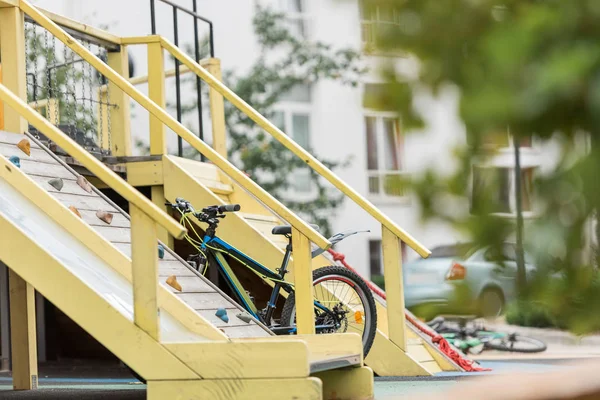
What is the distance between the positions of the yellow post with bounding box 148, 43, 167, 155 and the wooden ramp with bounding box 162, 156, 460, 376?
0.13 m

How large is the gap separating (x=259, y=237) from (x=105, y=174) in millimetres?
2894

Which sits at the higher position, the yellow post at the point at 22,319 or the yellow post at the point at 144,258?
the yellow post at the point at 144,258

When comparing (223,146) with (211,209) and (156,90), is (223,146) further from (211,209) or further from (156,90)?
(211,209)

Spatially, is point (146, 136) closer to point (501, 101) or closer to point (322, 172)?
point (322, 172)

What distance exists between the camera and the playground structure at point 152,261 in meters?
4.37

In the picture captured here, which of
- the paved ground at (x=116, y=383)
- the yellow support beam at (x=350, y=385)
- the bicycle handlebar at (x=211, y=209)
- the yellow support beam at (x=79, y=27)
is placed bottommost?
the paved ground at (x=116, y=383)

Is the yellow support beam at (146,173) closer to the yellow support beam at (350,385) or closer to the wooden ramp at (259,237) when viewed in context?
the wooden ramp at (259,237)

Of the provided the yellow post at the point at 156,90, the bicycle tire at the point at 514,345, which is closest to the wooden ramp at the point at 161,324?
the yellow post at the point at 156,90

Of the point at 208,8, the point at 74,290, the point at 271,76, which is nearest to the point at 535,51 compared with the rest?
the point at 74,290

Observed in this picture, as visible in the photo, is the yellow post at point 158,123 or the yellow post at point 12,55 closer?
the yellow post at point 12,55

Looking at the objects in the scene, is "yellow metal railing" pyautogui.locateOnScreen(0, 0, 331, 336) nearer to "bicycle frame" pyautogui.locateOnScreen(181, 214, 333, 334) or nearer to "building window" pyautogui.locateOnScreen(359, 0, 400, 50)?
"bicycle frame" pyautogui.locateOnScreen(181, 214, 333, 334)

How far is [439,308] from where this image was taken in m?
1.00

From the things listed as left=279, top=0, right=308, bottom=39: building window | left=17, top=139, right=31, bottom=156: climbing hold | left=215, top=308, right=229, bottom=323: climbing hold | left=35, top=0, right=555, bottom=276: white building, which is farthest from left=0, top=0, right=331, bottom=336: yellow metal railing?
left=279, top=0, right=308, bottom=39: building window

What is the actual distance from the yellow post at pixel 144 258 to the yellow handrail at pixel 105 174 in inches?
2.2
